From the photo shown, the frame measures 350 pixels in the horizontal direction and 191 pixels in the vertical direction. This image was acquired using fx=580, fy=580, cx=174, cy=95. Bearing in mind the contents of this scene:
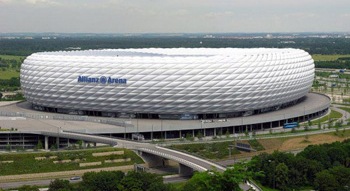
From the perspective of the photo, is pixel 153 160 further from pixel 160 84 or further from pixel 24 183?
pixel 160 84

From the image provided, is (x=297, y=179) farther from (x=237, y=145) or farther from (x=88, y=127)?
(x=88, y=127)

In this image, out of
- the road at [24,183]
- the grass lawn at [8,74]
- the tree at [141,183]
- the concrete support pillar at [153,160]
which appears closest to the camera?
the tree at [141,183]

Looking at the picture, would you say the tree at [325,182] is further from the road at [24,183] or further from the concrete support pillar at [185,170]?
the road at [24,183]

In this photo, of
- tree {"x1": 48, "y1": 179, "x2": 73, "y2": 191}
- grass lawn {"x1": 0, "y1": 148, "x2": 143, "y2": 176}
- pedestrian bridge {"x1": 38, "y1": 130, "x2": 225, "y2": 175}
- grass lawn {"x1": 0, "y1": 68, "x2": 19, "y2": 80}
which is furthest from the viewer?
grass lawn {"x1": 0, "y1": 68, "x2": 19, "y2": 80}

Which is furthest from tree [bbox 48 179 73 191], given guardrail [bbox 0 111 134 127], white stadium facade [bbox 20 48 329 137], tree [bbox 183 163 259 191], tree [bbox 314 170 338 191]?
guardrail [bbox 0 111 134 127]

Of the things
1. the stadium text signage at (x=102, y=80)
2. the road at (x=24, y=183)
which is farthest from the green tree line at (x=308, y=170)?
the stadium text signage at (x=102, y=80)

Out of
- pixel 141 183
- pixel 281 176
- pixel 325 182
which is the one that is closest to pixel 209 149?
pixel 281 176

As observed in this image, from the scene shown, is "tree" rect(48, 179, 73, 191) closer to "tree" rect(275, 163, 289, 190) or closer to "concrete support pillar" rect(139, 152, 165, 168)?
"concrete support pillar" rect(139, 152, 165, 168)
